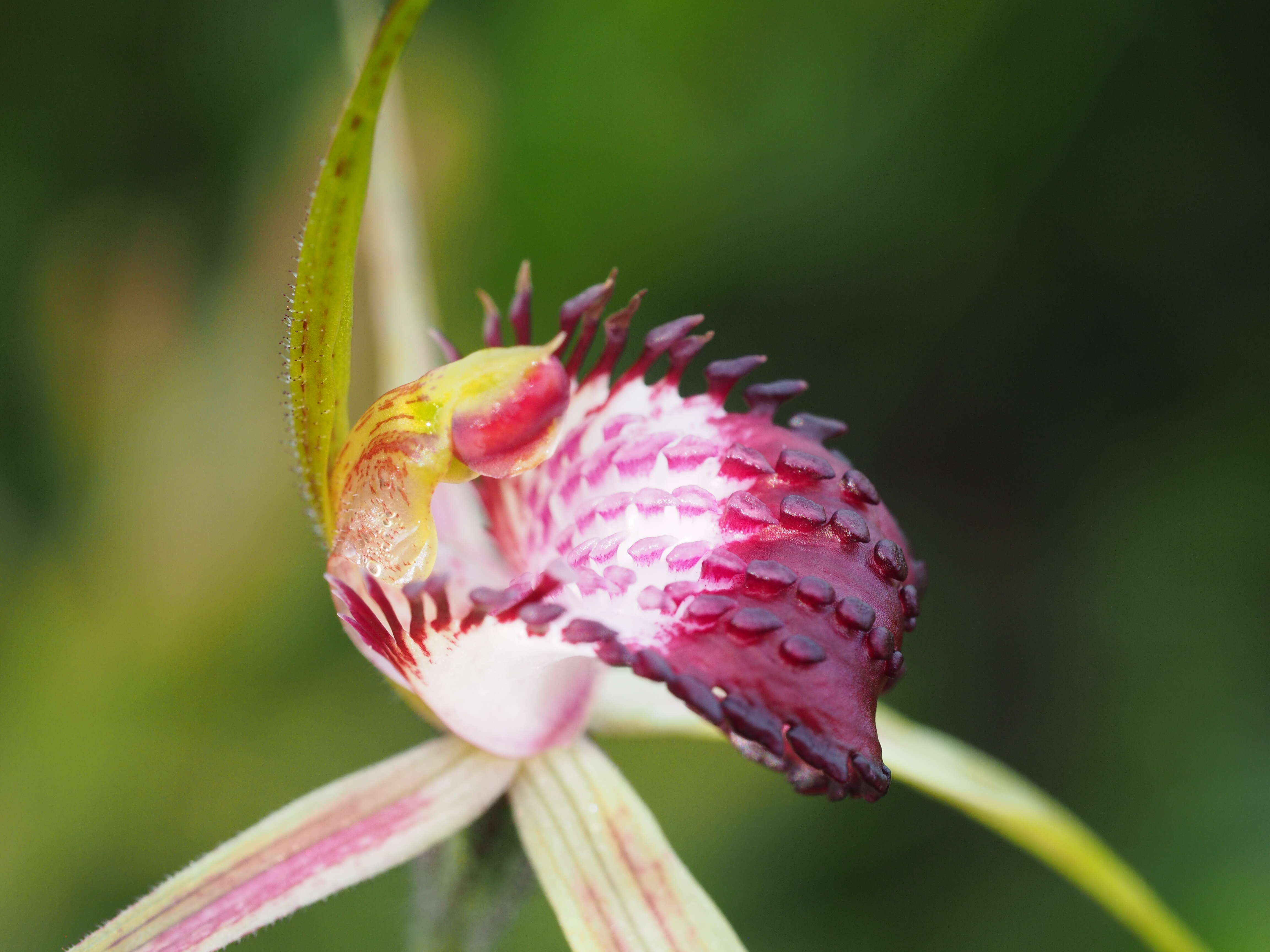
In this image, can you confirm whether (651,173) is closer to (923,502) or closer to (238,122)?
(238,122)

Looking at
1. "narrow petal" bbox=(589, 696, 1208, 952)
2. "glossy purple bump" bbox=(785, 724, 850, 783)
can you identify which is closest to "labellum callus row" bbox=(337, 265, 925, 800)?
"glossy purple bump" bbox=(785, 724, 850, 783)

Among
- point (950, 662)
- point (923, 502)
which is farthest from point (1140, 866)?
point (923, 502)

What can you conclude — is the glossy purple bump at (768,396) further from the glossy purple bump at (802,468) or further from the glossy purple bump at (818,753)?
the glossy purple bump at (818,753)

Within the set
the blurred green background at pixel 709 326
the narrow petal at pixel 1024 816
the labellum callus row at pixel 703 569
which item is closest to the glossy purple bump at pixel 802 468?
the labellum callus row at pixel 703 569

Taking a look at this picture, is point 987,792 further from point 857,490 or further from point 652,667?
point 652,667

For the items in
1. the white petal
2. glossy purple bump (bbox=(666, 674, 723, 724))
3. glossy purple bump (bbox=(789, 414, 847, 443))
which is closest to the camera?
glossy purple bump (bbox=(666, 674, 723, 724))

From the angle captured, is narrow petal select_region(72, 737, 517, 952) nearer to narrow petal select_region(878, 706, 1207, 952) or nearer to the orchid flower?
the orchid flower
